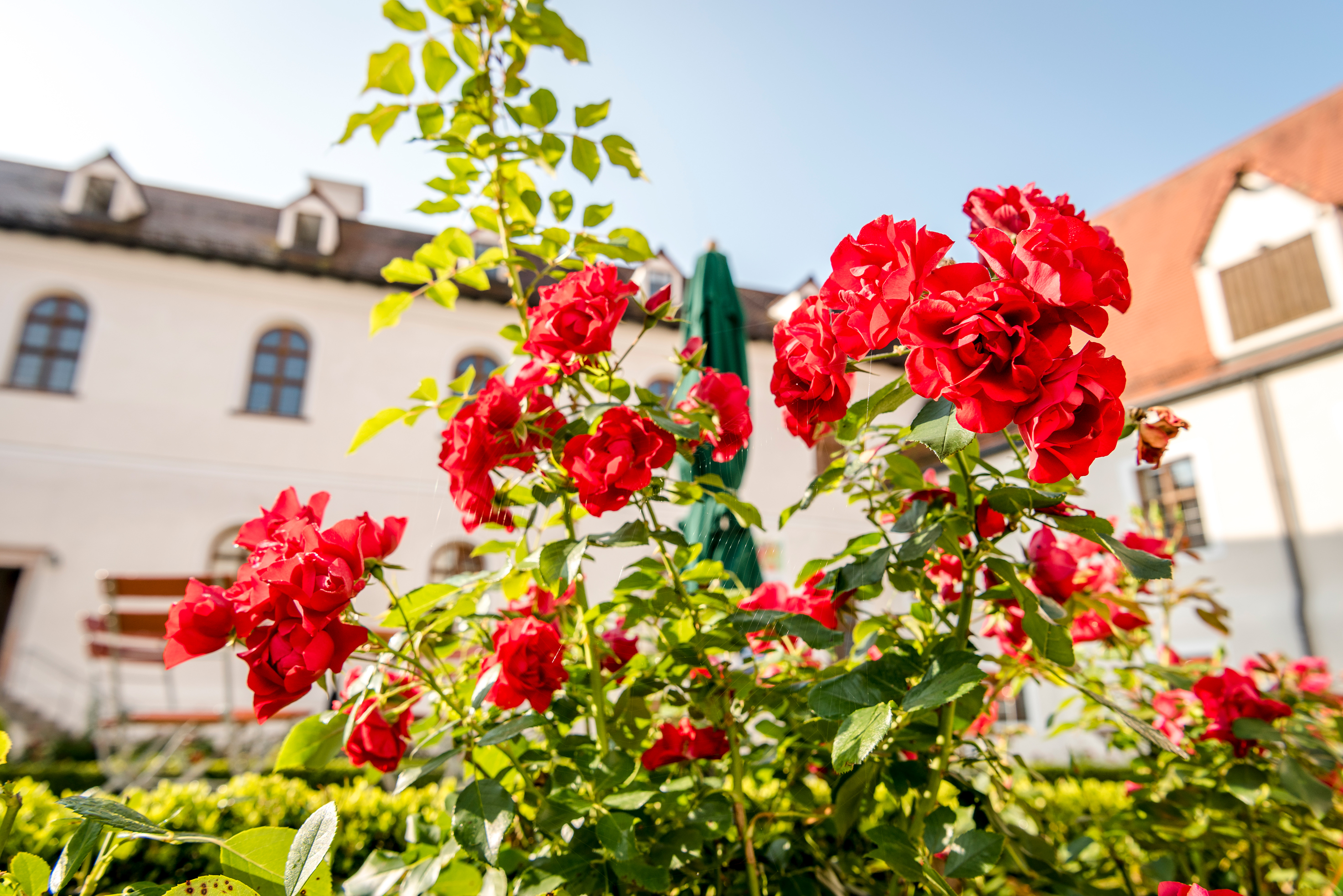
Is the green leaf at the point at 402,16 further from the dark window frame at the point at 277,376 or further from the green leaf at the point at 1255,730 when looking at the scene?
the dark window frame at the point at 277,376

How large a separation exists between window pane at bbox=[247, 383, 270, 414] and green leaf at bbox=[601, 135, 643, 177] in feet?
34.8

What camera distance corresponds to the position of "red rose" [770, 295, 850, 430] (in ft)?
2.24

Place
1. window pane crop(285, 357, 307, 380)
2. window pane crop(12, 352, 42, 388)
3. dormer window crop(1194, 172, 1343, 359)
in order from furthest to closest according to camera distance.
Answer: window pane crop(285, 357, 307, 380)
window pane crop(12, 352, 42, 388)
dormer window crop(1194, 172, 1343, 359)

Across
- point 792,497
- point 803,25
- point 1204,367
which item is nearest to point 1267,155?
point 1204,367

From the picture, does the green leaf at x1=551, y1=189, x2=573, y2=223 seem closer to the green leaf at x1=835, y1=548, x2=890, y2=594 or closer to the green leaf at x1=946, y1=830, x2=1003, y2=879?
the green leaf at x1=835, y1=548, x2=890, y2=594

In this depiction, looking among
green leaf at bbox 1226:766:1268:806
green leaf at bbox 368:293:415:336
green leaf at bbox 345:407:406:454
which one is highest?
green leaf at bbox 368:293:415:336

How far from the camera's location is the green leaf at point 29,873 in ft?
1.74

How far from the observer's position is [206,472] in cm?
984

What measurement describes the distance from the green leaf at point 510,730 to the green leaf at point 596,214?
0.72 metres

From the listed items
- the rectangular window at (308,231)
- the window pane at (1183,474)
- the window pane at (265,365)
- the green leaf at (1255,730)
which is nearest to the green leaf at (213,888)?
the green leaf at (1255,730)

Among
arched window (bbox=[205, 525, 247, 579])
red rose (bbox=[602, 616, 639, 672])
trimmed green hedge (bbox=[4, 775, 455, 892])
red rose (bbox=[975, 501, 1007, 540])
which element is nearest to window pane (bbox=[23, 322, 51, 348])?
arched window (bbox=[205, 525, 247, 579])

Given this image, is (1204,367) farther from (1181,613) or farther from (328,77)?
(328,77)

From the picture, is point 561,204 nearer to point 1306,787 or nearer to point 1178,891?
point 1178,891

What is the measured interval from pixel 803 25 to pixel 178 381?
1066 centimetres
